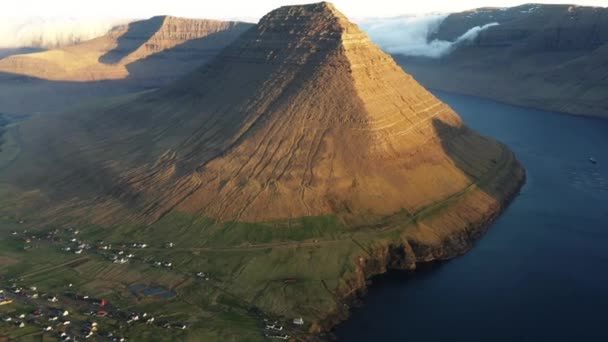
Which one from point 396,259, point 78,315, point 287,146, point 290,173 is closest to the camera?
point 78,315

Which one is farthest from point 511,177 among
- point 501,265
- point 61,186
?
point 61,186

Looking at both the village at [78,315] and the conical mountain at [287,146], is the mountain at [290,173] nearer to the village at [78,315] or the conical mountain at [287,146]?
the conical mountain at [287,146]

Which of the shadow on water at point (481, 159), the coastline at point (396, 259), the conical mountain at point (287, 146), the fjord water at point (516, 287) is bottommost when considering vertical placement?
the fjord water at point (516, 287)

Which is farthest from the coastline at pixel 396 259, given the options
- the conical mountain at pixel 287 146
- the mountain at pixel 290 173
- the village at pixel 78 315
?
the conical mountain at pixel 287 146

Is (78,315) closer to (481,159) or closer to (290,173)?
(290,173)

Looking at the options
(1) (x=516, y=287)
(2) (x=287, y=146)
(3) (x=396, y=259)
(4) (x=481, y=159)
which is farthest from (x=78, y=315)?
(4) (x=481, y=159)

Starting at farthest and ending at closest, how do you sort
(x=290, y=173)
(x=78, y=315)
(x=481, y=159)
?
1. (x=481, y=159)
2. (x=290, y=173)
3. (x=78, y=315)

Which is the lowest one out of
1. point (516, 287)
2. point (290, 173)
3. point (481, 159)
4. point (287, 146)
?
point (516, 287)
